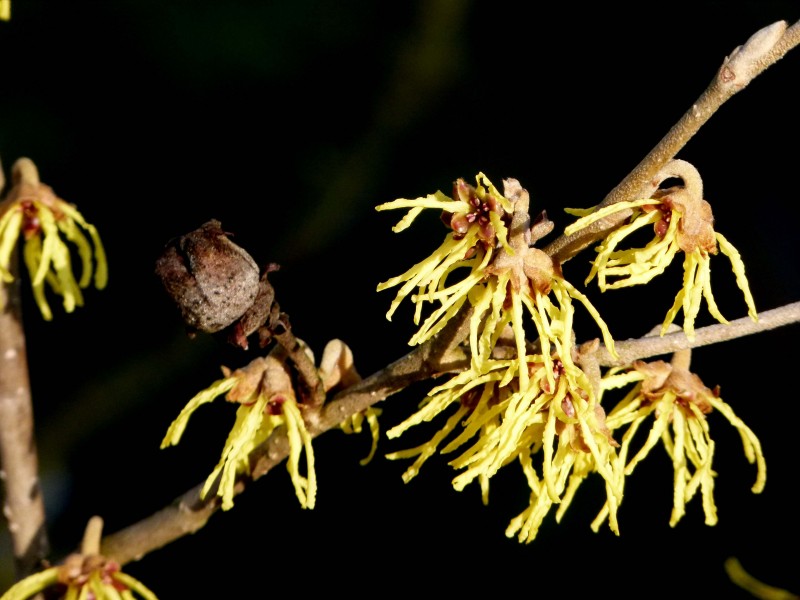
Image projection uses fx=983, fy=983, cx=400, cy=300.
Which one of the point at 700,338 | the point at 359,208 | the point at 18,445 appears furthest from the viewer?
the point at 359,208

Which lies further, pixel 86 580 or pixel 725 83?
pixel 86 580

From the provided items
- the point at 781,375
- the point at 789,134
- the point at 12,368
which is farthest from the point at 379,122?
the point at 12,368

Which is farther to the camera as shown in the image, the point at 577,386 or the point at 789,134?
the point at 789,134

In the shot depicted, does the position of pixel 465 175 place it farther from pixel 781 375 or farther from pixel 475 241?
pixel 475 241

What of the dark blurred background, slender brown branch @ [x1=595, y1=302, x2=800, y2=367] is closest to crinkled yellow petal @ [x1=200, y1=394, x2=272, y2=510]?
slender brown branch @ [x1=595, y1=302, x2=800, y2=367]

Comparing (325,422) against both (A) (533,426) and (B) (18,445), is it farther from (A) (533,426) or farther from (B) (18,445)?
(B) (18,445)

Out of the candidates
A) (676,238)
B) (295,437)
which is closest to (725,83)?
(676,238)
